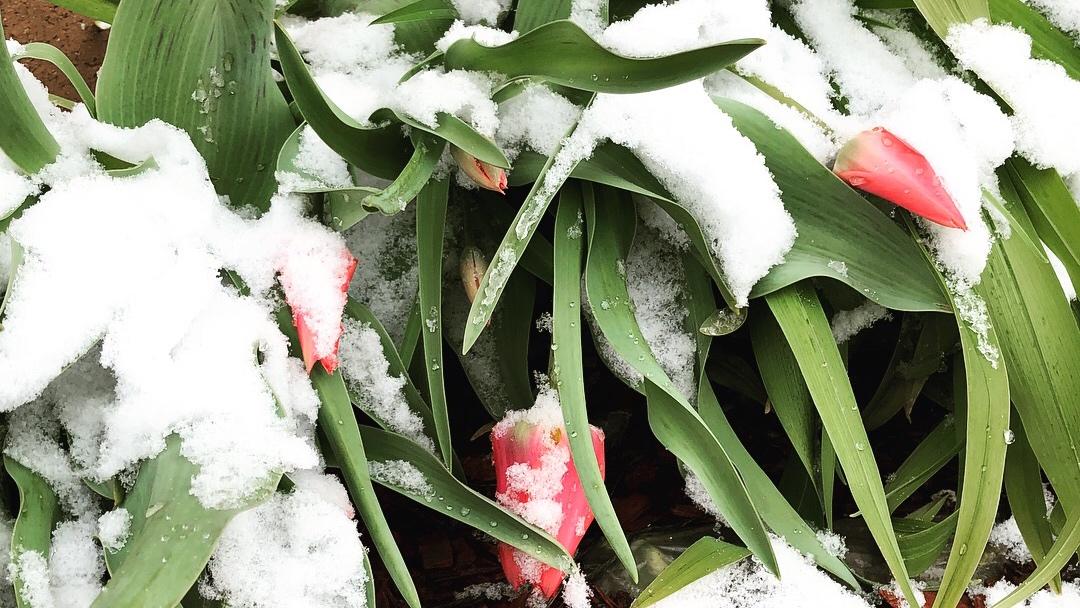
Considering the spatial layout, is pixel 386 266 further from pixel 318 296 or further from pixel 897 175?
pixel 897 175

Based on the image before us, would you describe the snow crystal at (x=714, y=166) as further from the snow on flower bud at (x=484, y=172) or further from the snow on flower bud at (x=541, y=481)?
the snow on flower bud at (x=541, y=481)

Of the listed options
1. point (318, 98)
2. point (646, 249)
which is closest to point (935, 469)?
point (646, 249)

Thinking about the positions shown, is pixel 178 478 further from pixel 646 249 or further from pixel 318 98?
pixel 646 249

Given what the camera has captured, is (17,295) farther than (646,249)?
No

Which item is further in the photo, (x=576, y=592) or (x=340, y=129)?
(x=576, y=592)

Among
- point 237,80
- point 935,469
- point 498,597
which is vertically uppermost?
point 237,80

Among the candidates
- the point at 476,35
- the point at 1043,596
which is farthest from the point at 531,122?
the point at 1043,596
